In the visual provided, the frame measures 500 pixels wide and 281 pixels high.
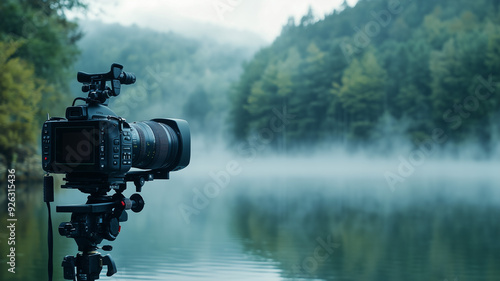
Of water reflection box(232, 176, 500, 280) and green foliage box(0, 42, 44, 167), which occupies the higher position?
green foliage box(0, 42, 44, 167)

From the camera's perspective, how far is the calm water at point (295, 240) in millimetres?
7488

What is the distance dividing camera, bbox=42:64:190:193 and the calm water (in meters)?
2.81

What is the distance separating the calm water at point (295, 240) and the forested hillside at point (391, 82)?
26235mm

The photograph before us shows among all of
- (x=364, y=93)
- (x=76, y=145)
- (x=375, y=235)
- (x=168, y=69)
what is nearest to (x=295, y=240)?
(x=375, y=235)

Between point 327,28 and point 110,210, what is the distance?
59.9m

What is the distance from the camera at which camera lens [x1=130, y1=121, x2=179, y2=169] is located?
→ 14.2 ft

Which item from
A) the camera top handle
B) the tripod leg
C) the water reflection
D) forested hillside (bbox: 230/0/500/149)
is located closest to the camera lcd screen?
the camera top handle

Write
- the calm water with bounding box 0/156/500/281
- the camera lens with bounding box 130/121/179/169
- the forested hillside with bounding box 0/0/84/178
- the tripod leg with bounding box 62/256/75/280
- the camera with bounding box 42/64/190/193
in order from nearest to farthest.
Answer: the camera with bounding box 42/64/190/193, the tripod leg with bounding box 62/256/75/280, the camera lens with bounding box 130/121/179/169, the calm water with bounding box 0/156/500/281, the forested hillside with bounding box 0/0/84/178

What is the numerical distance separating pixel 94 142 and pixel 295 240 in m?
6.57

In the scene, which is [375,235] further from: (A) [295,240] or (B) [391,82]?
(B) [391,82]

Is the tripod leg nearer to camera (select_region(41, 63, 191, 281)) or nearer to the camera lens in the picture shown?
camera (select_region(41, 63, 191, 281))

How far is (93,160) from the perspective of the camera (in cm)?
393

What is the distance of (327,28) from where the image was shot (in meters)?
62.9

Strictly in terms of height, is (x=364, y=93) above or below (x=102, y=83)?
above
